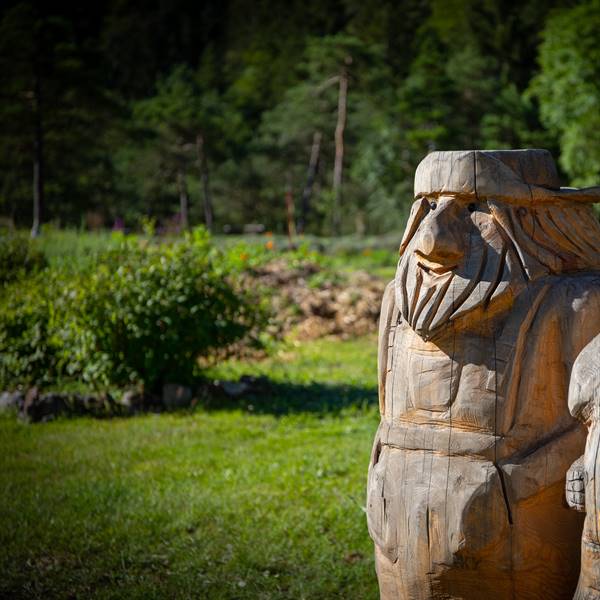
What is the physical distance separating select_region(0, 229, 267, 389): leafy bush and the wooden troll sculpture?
17.8ft

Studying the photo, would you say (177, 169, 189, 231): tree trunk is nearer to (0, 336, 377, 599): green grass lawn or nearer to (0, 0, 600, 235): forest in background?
(0, 0, 600, 235): forest in background

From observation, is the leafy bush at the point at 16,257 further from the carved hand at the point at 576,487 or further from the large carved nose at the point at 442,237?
the carved hand at the point at 576,487

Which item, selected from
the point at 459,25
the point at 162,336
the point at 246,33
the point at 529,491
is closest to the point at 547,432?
the point at 529,491

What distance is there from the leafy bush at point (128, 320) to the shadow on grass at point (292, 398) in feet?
1.58

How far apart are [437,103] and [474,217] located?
2541 cm

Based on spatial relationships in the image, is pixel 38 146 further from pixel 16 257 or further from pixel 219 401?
pixel 219 401

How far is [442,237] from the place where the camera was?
9.03ft

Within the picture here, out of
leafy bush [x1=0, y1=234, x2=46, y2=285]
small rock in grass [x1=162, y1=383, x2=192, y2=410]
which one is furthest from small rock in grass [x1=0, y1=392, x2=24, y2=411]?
leafy bush [x1=0, y1=234, x2=46, y2=285]

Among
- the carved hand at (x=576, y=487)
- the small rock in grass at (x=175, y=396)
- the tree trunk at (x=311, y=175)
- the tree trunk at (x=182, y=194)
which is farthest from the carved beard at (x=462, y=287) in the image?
the tree trunk at (x=182, y=194)

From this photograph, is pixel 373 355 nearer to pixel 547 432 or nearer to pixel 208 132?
pixel 547 432

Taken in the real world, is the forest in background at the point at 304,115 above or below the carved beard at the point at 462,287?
above

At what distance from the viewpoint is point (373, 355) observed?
10.9 meters

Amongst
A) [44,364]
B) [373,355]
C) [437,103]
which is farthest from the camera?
[437,103]

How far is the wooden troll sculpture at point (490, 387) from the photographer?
2723mm
